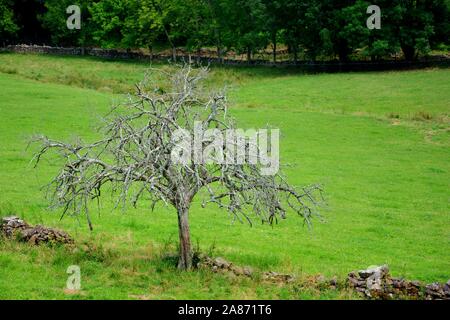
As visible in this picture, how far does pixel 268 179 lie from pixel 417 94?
1491 inches

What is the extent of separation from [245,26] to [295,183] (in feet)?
161

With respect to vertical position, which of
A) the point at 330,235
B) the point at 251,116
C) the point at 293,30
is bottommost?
the point at 330,235

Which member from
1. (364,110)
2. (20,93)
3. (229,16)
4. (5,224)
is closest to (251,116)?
(364,110)

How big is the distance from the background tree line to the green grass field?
A: 5718mm

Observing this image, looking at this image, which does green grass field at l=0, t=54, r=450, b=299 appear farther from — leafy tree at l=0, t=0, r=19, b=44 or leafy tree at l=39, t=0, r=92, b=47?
leafy tree at l=0, t=0, r=19, b=44

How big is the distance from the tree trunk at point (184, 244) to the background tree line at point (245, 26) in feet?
163

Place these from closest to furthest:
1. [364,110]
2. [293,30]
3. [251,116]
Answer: [251,116], [364,110], [293,30]

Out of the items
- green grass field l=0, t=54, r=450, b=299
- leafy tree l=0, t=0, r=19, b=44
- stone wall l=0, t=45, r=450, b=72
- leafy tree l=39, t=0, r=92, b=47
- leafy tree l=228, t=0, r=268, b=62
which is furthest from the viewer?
leafy tree l=0, t=0, r=19, b=44

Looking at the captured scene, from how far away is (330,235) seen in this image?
931 inches

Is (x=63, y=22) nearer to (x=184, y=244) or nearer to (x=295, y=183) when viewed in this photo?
(x=295, y=183)

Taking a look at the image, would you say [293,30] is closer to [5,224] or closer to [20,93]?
[20,93]

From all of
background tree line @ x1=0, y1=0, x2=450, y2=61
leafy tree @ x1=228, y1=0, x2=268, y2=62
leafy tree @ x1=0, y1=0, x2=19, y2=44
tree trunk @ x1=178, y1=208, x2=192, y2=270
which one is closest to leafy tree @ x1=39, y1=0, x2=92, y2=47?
background tree line @ x1=0, y1=0, x2=450, y2=61

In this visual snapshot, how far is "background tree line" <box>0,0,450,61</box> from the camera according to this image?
6456cm

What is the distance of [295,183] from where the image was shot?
30.6m
